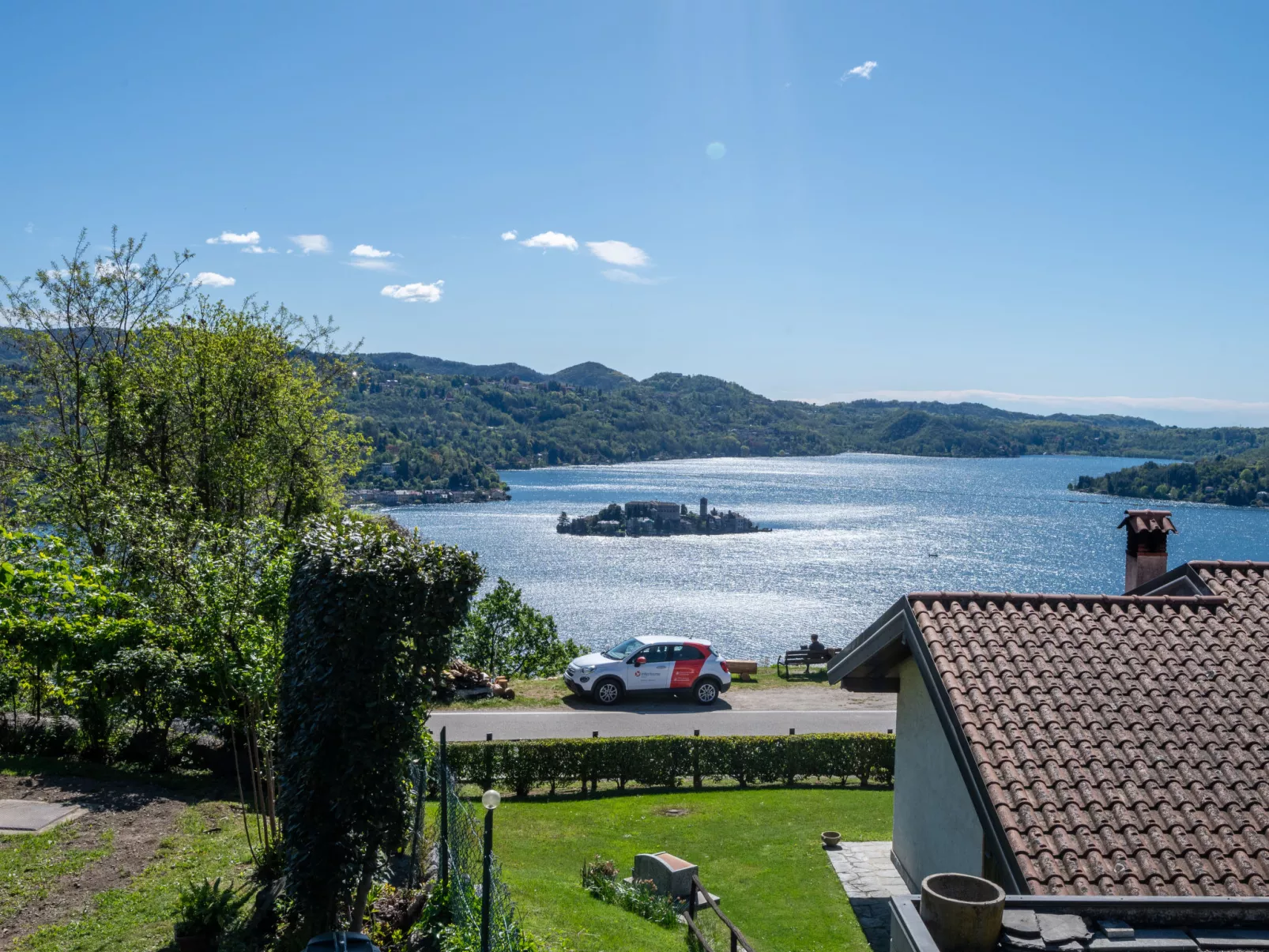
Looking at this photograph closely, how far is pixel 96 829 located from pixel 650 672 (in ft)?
43.0

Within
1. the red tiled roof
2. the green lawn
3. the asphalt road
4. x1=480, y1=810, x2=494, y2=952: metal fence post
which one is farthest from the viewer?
the asphalt road

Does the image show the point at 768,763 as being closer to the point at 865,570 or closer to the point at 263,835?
the point at 263,835

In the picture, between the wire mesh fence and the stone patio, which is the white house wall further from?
the wire mesh fence

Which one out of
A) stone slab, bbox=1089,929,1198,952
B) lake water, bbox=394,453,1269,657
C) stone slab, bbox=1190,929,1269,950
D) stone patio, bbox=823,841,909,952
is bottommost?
lake water, bbox=394,453,1269,657

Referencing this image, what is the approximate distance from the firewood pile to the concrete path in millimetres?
1290

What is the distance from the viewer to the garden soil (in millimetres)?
9602

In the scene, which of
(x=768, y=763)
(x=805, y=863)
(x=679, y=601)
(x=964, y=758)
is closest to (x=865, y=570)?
(x=679, y=601)

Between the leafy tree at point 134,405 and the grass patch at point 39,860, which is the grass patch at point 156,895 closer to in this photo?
the grass patch at point 39,860

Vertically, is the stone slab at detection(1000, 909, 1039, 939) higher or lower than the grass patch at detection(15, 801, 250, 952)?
higher

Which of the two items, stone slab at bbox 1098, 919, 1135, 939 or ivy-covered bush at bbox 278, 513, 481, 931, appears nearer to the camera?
stone slab at bbox 1098, 919, 1135, 939

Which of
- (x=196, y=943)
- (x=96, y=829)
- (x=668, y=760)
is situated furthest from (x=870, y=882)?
(x=96, y=829)

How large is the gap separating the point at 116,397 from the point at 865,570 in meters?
70.9

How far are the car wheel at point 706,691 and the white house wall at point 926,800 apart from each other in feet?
36.4

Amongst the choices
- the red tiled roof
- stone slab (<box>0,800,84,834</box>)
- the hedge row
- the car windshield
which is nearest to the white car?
the car windshield
